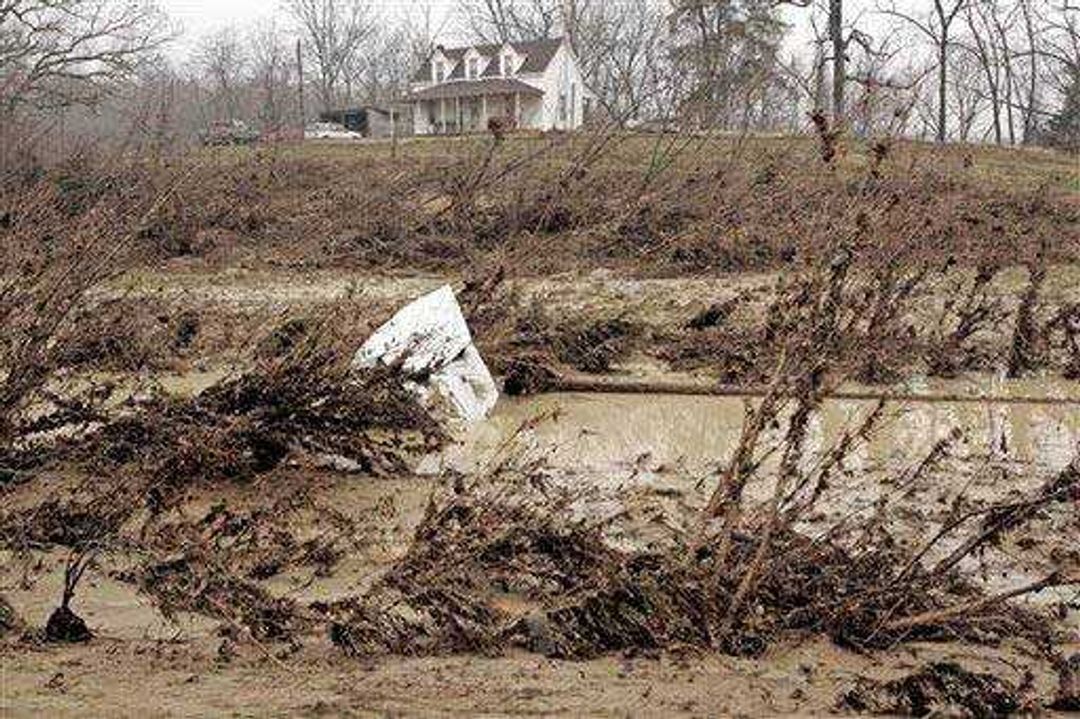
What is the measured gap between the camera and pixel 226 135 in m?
22.8

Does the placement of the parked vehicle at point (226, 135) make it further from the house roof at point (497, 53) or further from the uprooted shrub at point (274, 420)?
the house roof at point (497, 53)

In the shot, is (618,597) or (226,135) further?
(226,135)

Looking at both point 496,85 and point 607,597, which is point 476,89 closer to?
point 496,85

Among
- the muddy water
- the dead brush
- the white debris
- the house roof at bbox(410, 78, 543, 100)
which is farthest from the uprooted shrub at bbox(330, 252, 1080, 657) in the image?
the house roof at bbox(410, 78, 543, 100)

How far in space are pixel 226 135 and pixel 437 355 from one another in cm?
1694

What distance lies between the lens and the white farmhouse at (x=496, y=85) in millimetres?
50594

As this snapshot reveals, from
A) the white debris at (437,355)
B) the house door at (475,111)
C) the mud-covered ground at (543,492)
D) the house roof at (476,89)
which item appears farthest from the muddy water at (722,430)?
the house door at (475,111)

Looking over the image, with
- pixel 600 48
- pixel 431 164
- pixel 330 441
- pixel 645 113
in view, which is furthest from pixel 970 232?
pixel 600 48

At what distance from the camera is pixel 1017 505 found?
4.01 m

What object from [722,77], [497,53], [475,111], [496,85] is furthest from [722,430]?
[497,53]

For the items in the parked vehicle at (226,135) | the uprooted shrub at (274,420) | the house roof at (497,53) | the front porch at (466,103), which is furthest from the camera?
the house roof at (497,53)

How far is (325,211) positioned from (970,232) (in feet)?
32.7

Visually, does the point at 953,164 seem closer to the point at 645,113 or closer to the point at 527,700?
the point at 645,113

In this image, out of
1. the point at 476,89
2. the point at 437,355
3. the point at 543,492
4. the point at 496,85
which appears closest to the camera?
the point at 543,492
